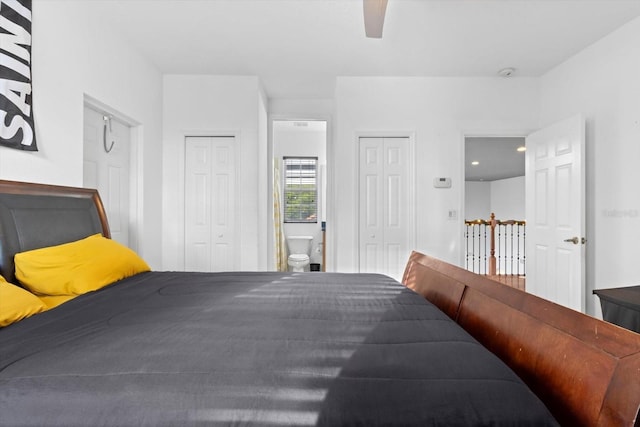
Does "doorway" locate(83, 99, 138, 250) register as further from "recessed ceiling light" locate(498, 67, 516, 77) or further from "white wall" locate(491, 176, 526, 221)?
"white wall" locate(491, 176, 526, 221)

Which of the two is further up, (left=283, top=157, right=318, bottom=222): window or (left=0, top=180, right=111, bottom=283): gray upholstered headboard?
(left=283, top=157, right=318, bottom=222): window

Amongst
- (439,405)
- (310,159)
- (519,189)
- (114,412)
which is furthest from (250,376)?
(519,189)

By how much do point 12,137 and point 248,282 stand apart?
1.54 m

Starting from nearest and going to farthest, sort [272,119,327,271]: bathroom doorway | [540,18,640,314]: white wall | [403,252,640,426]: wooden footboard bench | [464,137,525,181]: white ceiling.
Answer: [403,252,640,426]: wooden footboard bench, [540,18,640,314]: white wall, [464,137,525,181]: white ceiling, [272,119,327,271]: bathroom doorway

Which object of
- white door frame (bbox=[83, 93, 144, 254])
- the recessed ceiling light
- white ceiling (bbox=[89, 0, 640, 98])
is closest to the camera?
white ceiling (bbox=[89, 0, 640, 98])

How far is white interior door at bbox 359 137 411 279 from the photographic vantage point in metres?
3.63

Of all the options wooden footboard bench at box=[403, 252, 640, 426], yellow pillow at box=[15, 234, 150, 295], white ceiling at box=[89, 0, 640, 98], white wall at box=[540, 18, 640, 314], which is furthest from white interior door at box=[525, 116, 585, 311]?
yellow pillow at box=[15, 234, 150, 295]

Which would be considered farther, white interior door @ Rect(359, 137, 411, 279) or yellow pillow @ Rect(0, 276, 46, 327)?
white interior door @ Rect(359, 137, 411, 279)

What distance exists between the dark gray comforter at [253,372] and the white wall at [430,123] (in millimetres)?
2611

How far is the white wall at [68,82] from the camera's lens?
1.90 meters

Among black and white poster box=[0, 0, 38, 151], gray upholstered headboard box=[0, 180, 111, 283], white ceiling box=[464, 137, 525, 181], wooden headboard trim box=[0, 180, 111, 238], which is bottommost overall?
gray upholstered headboard box=[0, 180, 111, 283]

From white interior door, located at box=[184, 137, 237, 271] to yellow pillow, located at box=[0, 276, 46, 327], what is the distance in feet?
7.85

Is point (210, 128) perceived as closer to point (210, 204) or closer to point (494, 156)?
point (210, 204)

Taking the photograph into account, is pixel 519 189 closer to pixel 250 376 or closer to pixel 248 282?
pixel 248 282
